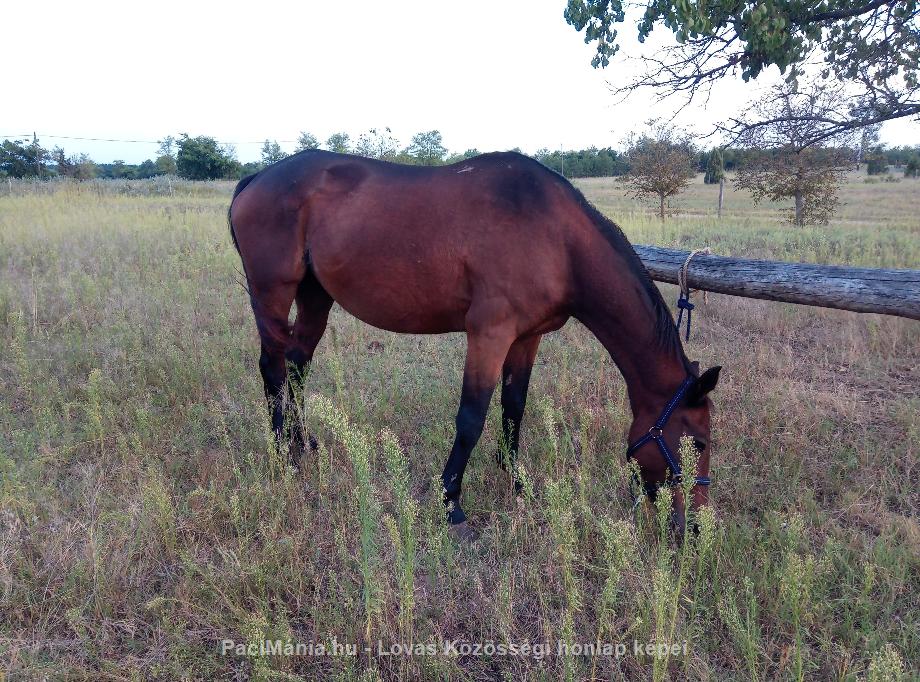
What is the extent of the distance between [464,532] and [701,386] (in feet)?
4.94

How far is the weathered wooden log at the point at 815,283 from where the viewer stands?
3.23 m

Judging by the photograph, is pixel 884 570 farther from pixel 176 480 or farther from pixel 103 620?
pixel 176 480

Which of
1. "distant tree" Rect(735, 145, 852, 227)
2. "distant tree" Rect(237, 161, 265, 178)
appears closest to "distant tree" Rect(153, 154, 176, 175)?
"distant tree" Rect(237, 161, 265, 178)

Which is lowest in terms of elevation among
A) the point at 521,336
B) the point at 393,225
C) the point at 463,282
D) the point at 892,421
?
the point at 892,421

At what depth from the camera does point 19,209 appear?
42.2 ft

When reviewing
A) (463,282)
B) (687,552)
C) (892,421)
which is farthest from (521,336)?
(892,421)

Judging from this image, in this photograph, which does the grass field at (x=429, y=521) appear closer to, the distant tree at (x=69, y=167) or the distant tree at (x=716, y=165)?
the distant tree at (x=716, y=165)

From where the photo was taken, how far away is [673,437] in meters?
2.91

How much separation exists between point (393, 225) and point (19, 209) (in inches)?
547

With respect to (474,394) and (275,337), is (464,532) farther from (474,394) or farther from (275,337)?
(275,337)

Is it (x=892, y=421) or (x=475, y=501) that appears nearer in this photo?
(x=475, y=501)

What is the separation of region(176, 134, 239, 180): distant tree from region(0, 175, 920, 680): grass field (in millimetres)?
35378

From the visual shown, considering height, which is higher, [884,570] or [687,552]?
[687,552]

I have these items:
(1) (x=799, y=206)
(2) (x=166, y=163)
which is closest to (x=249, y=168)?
(2) (x=166, y=163)
